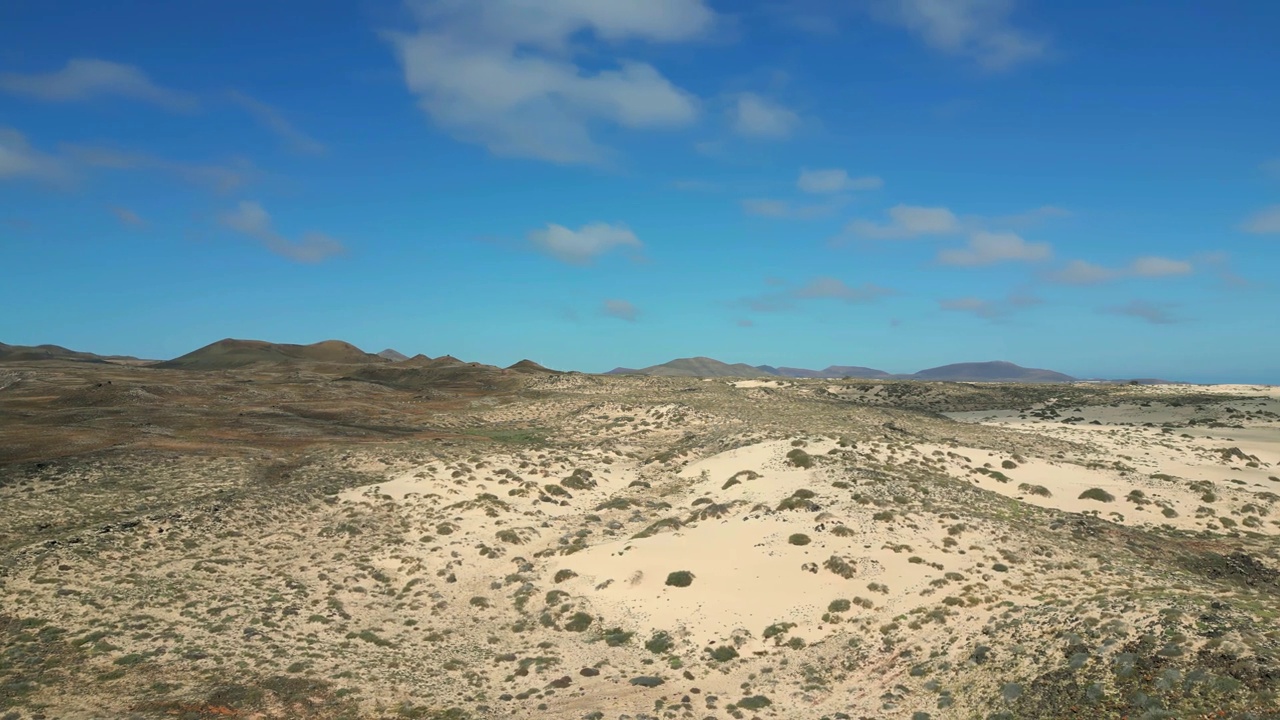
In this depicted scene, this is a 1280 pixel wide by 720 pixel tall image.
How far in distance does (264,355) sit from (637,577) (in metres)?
131

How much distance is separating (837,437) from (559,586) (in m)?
20.0

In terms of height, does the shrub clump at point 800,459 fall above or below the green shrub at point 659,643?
above

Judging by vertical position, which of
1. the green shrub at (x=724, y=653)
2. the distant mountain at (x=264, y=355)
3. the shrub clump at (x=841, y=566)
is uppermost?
the distant mountain at (x=264, y=355)

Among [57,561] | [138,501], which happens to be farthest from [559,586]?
[138,501]

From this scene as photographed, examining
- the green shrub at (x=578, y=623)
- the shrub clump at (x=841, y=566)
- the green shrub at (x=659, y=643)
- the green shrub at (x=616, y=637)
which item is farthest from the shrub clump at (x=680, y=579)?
the shrub clump at (x=841, y=566)

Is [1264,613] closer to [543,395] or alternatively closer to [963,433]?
[963,433]

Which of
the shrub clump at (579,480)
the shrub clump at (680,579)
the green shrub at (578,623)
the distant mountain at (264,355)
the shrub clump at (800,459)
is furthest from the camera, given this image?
the distant mountain at (264,355)

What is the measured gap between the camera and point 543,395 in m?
74.7

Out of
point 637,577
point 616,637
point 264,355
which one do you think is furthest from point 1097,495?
point 264,355

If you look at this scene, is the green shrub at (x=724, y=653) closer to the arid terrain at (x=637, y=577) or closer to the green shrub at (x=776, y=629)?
the arid terrain at (x=637, y=577)

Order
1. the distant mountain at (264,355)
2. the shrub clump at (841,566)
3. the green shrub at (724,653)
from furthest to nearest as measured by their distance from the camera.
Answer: the distant mountain at (264,355)
the shrub clump at (841,566)
the green shrub at (724,653)

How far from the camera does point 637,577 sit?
2219 centimetres

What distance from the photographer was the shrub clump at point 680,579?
21.5 m

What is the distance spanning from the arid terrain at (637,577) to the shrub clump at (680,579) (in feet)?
0.65
